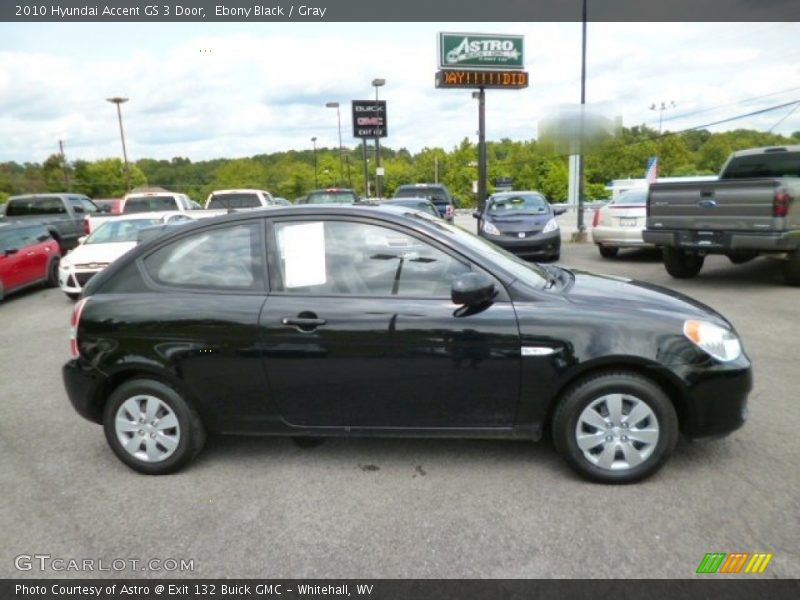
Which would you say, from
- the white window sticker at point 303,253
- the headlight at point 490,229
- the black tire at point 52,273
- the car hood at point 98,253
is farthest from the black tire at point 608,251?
the black tire at point 52,273

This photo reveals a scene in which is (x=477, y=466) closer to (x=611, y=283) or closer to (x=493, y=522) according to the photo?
(x=493, y=522)

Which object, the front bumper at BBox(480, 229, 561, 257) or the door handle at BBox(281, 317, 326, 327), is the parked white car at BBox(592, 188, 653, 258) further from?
the door handle at BBox(281, 317, 326, 327)

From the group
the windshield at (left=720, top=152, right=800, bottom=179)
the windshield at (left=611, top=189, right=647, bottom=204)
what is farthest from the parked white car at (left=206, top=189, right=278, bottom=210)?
the windshield at (left=720, top=152, right=800, bottom=179)

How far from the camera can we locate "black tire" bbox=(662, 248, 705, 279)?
984 cm

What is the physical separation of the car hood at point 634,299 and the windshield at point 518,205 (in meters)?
9.77

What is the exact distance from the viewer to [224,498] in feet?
10.9

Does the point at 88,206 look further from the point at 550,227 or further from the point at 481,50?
the point at 481,50

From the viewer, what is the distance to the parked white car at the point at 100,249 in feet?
31.4

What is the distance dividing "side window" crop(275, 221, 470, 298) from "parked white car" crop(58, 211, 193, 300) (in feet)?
19.1

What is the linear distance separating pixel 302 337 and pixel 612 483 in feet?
6.31

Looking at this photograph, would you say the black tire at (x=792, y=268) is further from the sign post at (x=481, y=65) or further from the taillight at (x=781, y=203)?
the sign post at (x=481, y=65)

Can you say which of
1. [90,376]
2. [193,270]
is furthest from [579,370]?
[90,376]

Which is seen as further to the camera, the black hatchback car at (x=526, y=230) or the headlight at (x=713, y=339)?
the black hatchback car at (x=526, y=230)
